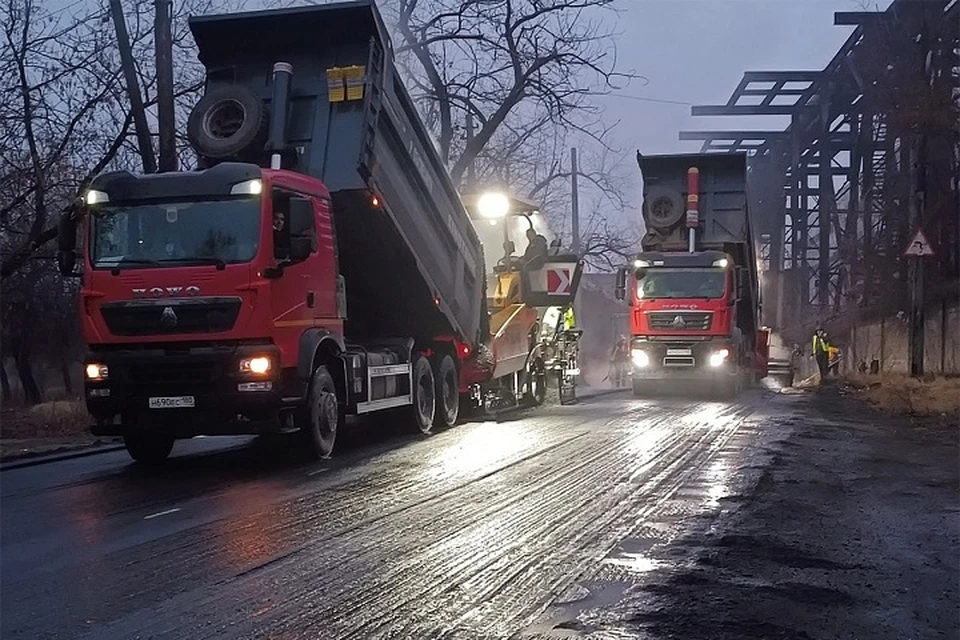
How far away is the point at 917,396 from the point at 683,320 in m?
5.07

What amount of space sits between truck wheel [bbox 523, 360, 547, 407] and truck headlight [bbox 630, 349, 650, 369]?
9.01ft

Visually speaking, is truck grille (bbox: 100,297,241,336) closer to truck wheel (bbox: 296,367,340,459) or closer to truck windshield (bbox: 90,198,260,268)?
truck windshield (bbox: 90,198,260,268)

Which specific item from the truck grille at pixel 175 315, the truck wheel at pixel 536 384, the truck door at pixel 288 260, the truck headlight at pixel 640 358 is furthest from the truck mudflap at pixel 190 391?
the truck headlight at pixel 640 358

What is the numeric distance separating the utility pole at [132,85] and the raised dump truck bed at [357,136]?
256 inches

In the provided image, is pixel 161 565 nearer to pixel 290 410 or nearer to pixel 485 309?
pixel 290 410

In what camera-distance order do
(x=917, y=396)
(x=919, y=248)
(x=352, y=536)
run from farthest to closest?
1. (x=919, y=248)
2. (x=917, y=396)
3. (x=352, y=536)

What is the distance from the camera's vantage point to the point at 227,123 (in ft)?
41.4

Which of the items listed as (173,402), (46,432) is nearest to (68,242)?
(173,402)

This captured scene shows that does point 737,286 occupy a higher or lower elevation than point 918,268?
lower

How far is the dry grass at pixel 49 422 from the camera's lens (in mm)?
16406

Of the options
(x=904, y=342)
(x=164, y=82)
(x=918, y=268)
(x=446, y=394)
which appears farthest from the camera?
(x=904, y=342)

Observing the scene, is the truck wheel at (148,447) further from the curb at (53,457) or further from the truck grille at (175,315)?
the truck grille at (175,315)

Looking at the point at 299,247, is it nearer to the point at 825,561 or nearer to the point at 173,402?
the point at 173,402

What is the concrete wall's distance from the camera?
1029 inches
